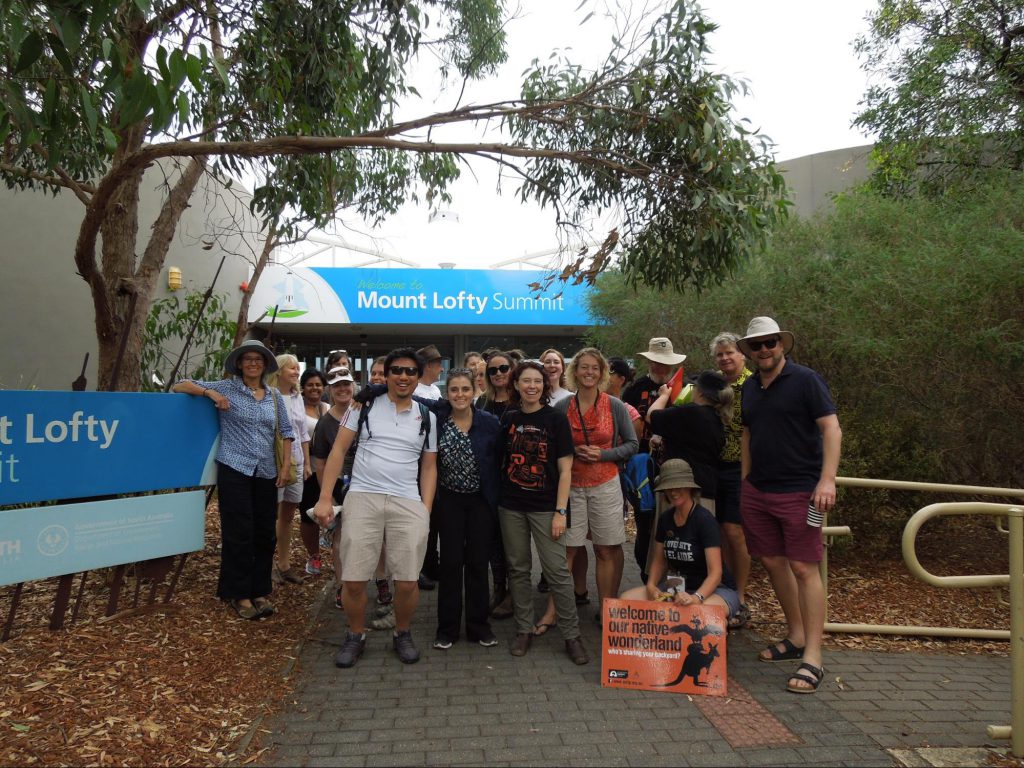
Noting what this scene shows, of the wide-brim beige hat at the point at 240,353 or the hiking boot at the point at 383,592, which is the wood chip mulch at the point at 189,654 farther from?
the wide-brim beige hat at the point at 240,353

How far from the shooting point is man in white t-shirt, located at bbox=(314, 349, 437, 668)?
449cm

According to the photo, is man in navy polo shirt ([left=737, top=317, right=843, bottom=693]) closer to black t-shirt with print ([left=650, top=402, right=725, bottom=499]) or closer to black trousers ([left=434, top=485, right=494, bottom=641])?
black t-shirt with print ([left=650, top=402, right=725, bottom=499])

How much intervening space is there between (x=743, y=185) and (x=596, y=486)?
2429 millimetres

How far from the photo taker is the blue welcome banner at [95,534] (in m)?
4.36

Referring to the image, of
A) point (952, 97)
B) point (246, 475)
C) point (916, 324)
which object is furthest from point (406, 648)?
point (952, 97)

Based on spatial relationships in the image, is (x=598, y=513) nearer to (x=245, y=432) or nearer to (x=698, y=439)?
(x=698, y=439)

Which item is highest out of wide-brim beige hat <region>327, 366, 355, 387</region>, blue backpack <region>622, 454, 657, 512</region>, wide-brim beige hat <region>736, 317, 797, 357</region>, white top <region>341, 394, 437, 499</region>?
wide-brim beige hat <region>736, 317, 797, 357</region>

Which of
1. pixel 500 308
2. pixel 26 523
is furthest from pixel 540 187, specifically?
pixel 500 308

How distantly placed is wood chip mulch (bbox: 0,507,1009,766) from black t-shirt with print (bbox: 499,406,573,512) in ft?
5.59

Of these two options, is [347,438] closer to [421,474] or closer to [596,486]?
[421,474]

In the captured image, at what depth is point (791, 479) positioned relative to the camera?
436 centimetres

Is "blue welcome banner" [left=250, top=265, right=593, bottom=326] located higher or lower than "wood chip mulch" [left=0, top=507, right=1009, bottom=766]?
higher

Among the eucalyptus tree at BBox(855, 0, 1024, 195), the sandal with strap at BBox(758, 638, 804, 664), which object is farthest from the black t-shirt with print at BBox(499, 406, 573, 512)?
the eucalyptus tree at BBox(855, 0, 1024, 195)

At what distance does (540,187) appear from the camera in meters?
6.30
